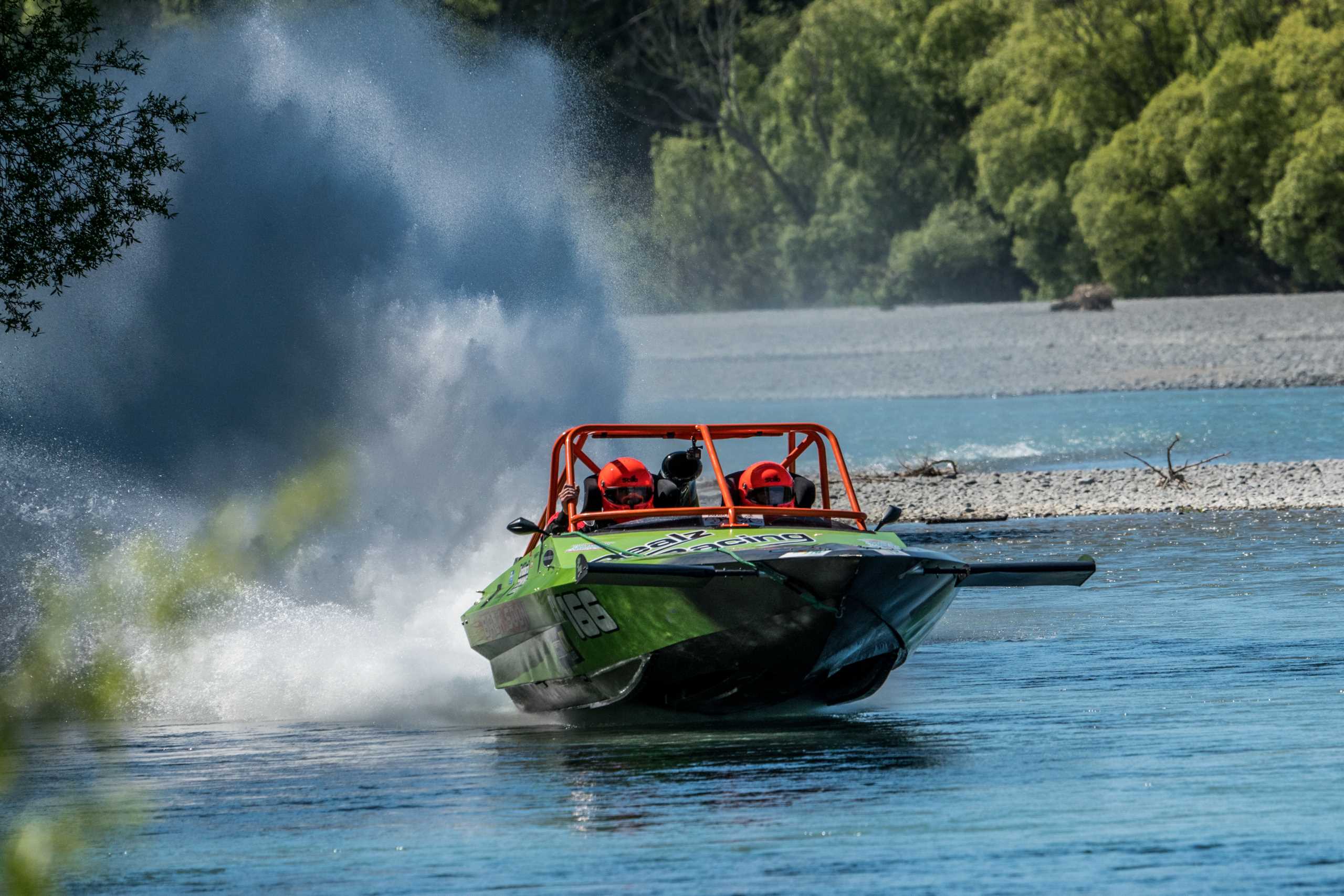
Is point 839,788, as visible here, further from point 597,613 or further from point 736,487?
point 736,487

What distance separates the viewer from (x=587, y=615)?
11.5 metres

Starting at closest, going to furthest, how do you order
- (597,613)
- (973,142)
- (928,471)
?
1. (597,613)
2. (928,471)
3. (973,142)

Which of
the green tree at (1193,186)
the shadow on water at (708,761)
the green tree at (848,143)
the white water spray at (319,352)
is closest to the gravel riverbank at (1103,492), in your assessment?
the white water spray at (319,352)

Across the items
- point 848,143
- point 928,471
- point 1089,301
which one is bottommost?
point 928,471

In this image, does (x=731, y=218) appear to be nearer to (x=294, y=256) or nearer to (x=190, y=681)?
(x=294, y=256)

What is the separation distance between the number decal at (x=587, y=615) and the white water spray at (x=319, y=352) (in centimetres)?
406

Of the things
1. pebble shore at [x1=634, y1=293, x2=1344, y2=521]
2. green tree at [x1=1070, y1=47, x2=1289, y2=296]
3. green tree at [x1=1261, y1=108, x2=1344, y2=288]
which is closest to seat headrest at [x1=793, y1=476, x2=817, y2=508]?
pebble shore at [x1=634, y1=293, x2=1344, y2=521]

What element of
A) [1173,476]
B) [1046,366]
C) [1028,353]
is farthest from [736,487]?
[1028,353]

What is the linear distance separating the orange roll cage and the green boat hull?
17cm

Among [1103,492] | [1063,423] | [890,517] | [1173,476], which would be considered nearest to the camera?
[890,517]

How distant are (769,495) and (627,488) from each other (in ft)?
2.99

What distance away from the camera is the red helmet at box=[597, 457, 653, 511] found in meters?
12.9

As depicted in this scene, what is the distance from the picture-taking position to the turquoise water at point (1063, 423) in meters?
32.0

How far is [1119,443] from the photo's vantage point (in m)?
33.6
